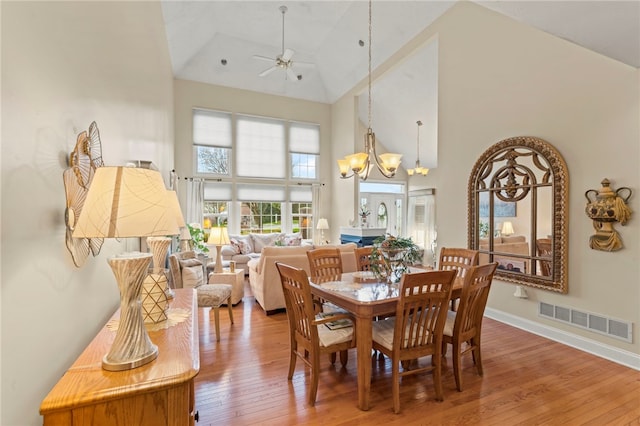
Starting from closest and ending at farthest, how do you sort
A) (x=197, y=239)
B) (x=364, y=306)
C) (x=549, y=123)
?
(x=364, y=306) < (x=549, y=123) < (x=197, y=239)

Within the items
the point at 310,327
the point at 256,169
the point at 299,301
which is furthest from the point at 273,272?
the point at 256,169

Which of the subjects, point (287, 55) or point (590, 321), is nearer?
point (590, 321)

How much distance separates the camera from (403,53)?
234 inches

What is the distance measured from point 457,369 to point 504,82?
3.55 metres

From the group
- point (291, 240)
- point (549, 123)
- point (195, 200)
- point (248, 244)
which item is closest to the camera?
point (549, 123)

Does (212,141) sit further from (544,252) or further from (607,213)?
(607,213)

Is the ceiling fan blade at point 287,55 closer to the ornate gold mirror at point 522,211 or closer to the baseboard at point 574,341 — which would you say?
the ornate gold mirror at point 522,211

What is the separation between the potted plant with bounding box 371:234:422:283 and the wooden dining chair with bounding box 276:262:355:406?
586 millimetres

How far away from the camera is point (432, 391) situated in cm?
239

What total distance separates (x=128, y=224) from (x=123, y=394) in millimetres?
572

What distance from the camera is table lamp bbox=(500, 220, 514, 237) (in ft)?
12.8

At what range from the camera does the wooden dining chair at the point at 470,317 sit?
2248 millimetres

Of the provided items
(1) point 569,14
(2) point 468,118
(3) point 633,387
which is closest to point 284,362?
(3) point 633,387

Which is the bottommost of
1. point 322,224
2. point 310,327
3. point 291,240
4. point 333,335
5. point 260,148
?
point 333,335
